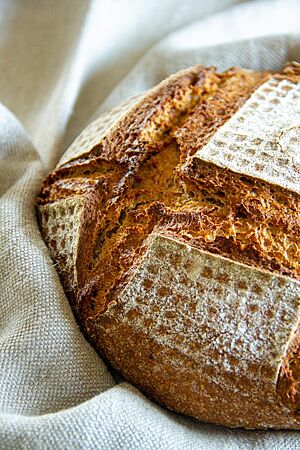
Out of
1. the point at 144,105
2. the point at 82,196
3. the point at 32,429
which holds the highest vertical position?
the point at 144,105

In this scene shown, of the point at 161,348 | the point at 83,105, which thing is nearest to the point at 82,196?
the point at 161,348

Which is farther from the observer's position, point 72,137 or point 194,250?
point 72,137

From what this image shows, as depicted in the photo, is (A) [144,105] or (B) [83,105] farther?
(B) [83,105]

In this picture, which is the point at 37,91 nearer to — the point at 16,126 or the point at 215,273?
the point at 16,126
